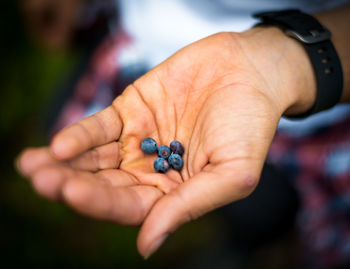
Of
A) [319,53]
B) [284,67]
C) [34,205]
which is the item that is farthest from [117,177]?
[34,205]

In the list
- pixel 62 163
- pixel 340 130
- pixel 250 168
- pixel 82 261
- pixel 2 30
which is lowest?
pixel 82 261

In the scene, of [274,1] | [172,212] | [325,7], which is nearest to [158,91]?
[172,212]

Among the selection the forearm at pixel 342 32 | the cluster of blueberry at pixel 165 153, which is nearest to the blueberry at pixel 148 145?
the cluster of blueberry at pixel 165 153

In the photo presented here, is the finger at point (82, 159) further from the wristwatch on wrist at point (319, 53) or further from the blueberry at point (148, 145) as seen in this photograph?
the wristwatch on wrist at point (319, 53)

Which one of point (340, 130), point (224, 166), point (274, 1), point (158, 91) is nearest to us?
point (224, 166)

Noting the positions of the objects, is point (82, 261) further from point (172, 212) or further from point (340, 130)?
point (340, 130)

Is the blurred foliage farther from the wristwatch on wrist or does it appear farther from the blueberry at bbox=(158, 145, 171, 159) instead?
the wristwatch on wrist

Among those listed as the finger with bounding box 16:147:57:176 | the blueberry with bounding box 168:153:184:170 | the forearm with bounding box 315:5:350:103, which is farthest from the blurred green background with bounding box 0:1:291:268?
the finger with bounding box 16:147:57:176
